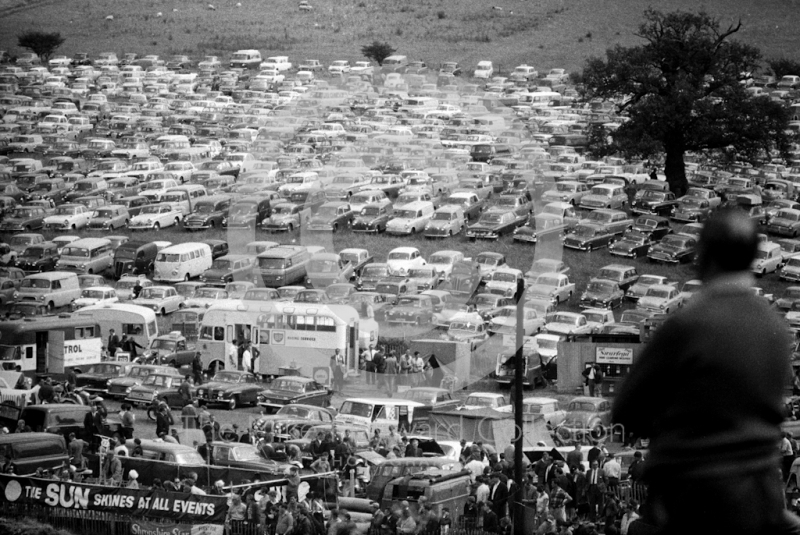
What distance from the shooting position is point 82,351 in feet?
101

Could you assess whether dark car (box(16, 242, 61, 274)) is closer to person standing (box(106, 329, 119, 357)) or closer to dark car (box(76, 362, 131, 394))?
person standing (box(106, 329, 119, 357))

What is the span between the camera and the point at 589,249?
43594mm

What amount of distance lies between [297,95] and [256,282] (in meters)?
41.0

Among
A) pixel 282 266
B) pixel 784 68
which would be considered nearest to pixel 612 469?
pixel 282 266

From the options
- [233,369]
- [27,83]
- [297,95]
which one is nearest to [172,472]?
[233,369]

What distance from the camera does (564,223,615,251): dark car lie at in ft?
143

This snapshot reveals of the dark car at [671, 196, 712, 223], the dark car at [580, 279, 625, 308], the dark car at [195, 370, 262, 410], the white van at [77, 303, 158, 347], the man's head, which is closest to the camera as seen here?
the man's head

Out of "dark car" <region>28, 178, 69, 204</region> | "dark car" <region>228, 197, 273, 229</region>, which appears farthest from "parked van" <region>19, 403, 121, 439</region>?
"dark car" <region>28, 178, 69, 204</region>

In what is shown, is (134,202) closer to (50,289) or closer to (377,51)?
(50,289)

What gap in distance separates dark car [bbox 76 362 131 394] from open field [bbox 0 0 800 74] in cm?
6548

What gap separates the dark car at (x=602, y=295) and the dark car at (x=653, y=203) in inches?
418

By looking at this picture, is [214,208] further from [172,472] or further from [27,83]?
[27,83]

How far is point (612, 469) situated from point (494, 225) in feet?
83.9

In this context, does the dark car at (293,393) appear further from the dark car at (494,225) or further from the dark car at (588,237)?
the dark car at (588,237)
